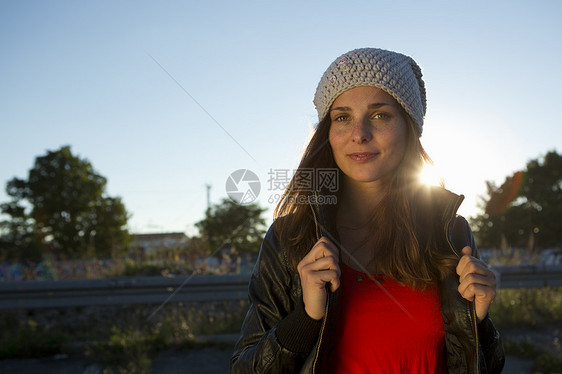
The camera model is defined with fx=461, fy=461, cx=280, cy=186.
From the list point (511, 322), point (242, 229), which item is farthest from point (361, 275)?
point (242, 229)

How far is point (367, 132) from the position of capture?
75.3 inches

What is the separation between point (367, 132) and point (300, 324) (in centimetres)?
83

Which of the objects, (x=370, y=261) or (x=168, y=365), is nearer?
(x=370, y=261)

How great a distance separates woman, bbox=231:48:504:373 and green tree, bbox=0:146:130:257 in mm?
37206

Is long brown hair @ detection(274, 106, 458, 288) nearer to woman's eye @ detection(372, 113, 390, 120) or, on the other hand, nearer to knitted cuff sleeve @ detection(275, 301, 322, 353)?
woman's eye @ detection(372, 113, 390, 120)

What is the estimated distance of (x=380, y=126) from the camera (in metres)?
1.94

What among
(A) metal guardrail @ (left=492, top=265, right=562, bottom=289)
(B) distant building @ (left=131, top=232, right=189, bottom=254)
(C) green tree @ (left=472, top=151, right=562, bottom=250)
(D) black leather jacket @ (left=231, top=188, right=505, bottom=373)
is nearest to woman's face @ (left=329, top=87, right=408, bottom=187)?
(D) black leather jacket @ (left=231, top=188, right=505, bottom=373)

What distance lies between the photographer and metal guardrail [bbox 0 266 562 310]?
4.72m

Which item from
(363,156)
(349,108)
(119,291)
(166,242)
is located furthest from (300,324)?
(166,242)

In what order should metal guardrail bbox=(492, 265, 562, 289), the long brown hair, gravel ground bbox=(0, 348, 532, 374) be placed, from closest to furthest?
the long brown hair, gravel ground bbox=(0, 348, 532, 374), metal guardrail bbox=(492, 265, 562, 289)

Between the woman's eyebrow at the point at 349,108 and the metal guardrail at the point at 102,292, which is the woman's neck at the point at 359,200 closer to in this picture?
the woman's eyebrow at the point at 349,108

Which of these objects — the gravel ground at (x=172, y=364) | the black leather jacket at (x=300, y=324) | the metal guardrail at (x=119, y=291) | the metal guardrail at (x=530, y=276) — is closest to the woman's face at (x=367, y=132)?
the black leather jacket at (x=300, y=324)

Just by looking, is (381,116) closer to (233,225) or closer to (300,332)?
(300,332)

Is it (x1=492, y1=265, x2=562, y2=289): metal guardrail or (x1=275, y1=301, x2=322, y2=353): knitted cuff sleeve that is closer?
(x1=275, y1=301, x2=322, y2=353): knitted cuff sleeve
